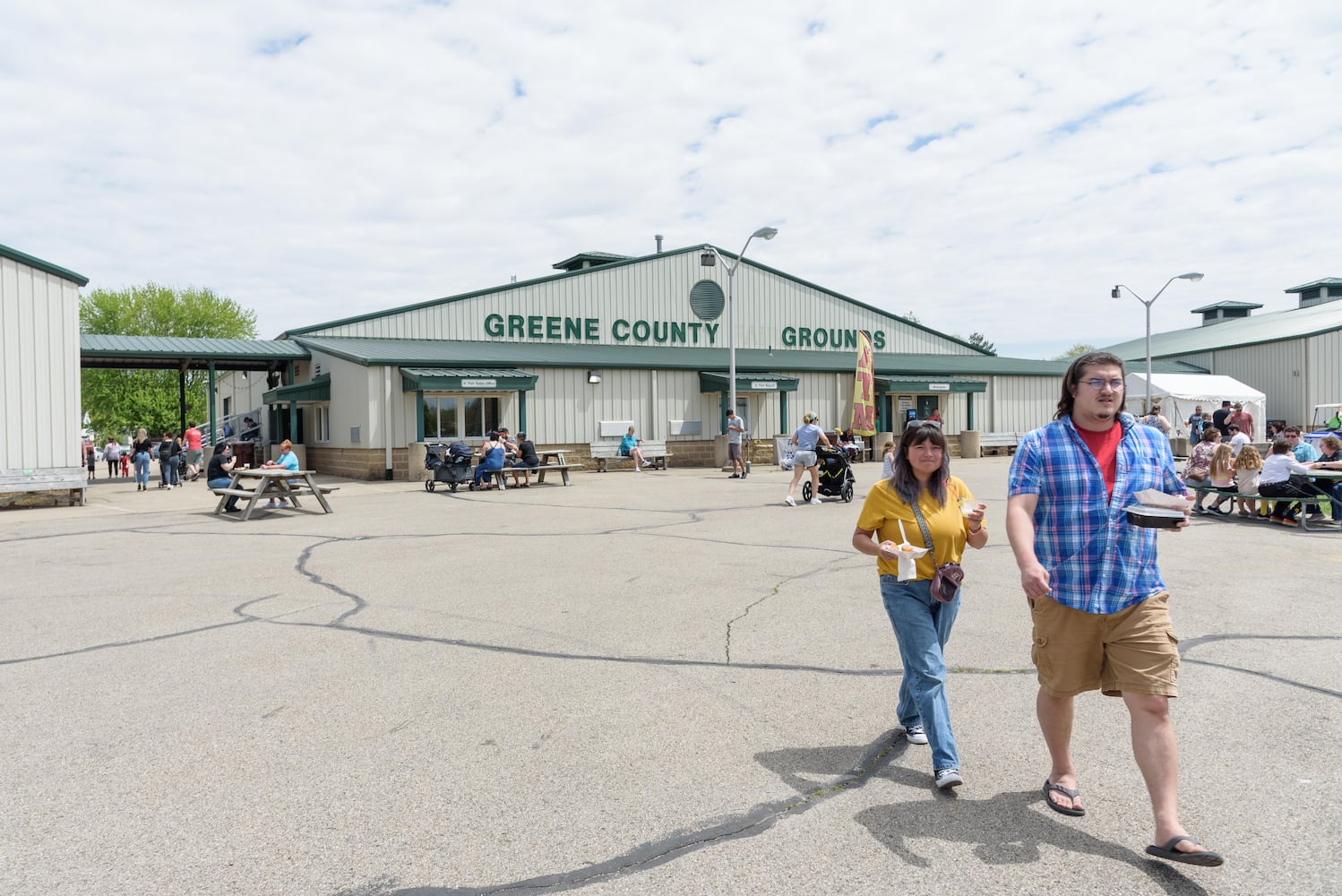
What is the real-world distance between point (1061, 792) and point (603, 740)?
6.67 feet

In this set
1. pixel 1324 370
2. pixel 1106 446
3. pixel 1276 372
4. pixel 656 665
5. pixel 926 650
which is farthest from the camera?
pixel 1276 372

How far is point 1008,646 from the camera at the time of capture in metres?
6.23

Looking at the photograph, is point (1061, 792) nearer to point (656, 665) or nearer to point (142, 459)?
point (656, 665)

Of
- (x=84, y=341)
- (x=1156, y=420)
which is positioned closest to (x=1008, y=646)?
(x=1156, y=420)

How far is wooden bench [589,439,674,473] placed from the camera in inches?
1108

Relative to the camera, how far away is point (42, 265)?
18.1m

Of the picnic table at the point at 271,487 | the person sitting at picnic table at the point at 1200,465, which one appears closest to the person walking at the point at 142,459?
the picnic table at the point at 271,487

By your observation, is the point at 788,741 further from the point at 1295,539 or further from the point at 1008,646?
the point at 1295,539

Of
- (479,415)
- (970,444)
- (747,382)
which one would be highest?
(747,382)

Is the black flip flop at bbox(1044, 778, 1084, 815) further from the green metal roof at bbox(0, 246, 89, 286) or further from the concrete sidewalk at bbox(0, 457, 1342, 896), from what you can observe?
the green metal roof at bbox(0, 246, 89, 286)

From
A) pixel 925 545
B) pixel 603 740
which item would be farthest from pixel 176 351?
pixel 925 545

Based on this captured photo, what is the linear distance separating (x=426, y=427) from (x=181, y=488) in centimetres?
619

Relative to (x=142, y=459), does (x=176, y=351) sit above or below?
above

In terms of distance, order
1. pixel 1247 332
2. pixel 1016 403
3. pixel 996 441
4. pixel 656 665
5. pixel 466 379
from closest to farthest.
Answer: pixel 656 665 < pixel 466 379 < pixel 996 441 < pixel 1016 403 < pixel 1247 332
